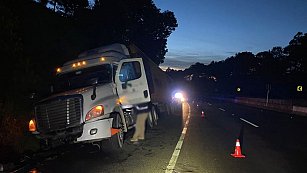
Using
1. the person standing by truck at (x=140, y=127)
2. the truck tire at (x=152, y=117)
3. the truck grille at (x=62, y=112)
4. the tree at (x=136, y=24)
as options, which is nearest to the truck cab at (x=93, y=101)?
the truck grille at (x=62, y=112)

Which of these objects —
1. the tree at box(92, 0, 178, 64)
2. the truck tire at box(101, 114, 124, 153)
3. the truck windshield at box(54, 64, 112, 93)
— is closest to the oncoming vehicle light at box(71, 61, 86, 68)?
the truck windshield at box(54, 64, 112, 93)

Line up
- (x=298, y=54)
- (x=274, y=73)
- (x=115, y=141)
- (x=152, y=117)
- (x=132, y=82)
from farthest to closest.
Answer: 1. (x=274, y=73)
2. (x=298, y=54)
3. (x=152, y=117)
4. (x=132, y=82)
5. (x=115, y=141)

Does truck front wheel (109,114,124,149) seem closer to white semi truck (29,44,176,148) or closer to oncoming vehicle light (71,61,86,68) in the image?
white semi truck (29,44,176,148)

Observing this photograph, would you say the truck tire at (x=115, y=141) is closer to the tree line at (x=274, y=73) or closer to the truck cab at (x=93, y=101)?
the truck cab at (x=93, y=101)

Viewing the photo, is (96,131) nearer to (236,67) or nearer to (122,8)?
(122,8)

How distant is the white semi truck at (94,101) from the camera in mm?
8234

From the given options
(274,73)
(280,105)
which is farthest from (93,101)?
(274,73)

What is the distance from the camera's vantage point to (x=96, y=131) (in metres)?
8.20

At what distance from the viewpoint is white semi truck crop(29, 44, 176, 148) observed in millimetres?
8234

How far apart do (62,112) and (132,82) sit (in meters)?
3.08

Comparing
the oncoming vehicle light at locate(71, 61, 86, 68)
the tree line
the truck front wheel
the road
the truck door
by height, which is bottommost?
the road

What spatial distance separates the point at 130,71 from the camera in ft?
35.3

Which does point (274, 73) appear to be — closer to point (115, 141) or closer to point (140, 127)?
point (140, 127)

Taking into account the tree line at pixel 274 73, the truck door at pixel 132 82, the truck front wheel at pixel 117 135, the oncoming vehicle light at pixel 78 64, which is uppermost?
the tree line at pixel 274 73
